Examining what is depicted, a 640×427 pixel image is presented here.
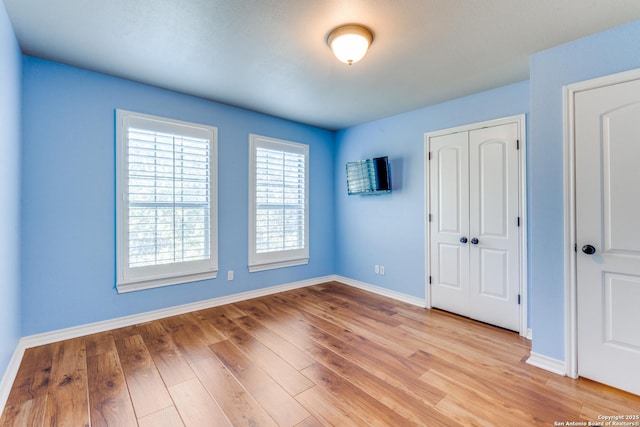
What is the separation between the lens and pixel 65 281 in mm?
2598

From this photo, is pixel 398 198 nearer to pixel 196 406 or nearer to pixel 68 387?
pixel 196 406

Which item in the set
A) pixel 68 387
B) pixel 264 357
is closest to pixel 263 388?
pixel 264 357

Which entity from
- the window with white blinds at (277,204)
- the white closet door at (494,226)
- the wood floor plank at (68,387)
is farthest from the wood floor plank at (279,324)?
the white closet door at (494,226)

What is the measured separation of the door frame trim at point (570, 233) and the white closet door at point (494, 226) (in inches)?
27.9

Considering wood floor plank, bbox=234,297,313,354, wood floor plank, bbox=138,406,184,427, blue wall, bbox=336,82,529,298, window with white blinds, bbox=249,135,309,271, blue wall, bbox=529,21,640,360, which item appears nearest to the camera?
wood floor plank, bbox=138,406,184,427

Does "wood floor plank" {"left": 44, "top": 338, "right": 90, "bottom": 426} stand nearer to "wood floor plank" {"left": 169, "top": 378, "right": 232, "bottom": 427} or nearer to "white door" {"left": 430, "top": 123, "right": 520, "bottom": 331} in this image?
"wood floor plank" {"left": 169, "top": 378, "right": 232, "bottom": 427}

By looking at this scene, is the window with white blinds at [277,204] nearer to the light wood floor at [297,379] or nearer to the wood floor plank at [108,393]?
the light wood floor at [297,379]

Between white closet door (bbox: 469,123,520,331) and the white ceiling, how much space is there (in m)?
0.64

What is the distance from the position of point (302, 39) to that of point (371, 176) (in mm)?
2165

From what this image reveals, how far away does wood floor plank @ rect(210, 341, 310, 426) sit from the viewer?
5.53ft

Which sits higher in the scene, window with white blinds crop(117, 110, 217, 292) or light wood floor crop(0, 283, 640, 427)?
window with white blinds crop(117, 110, 217, 292)

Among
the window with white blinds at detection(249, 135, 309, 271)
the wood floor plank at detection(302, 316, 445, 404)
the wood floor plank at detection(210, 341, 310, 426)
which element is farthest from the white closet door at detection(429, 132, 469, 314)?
the wood floor plank at detection(210, 341, 310, 426)

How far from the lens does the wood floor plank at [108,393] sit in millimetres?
1652

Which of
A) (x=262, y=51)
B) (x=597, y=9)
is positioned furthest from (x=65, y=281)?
(x=597, y=9)
